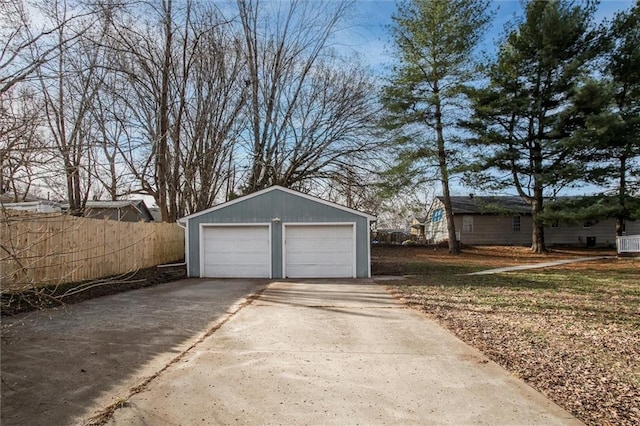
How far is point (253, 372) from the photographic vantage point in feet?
13.2

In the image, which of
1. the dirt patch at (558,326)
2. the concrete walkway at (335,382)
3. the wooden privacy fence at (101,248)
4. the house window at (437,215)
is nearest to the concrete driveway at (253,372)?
the concrete walkway at (335,382)

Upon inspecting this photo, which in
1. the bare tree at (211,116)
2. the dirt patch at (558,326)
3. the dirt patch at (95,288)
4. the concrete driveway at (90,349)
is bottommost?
the dirt patch at (558,326)

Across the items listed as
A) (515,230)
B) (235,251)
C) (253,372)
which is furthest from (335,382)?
(515,230)

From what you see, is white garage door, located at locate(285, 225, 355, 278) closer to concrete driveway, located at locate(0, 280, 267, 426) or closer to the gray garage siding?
the gray garage siding

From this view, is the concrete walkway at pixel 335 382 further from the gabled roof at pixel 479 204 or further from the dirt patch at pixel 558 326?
the gabled roof at pixel 479 204

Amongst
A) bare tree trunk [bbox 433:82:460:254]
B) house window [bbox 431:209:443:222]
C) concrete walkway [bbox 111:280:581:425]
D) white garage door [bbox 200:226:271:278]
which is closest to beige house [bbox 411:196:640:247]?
house window [bbox 431:209:443:222]

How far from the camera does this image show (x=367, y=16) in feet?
64.9

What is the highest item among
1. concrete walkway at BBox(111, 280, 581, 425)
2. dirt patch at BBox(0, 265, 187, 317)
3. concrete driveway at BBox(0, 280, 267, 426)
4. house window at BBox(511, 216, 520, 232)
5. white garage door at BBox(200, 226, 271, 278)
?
house window at BBox(511, 216, 520, 232)

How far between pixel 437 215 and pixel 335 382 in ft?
98.0

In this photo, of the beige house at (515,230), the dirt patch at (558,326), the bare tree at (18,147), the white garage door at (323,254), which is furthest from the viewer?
the beige house at (515,230)

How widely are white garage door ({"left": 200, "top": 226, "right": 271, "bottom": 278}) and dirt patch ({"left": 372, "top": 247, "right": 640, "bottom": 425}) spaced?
4166 mm

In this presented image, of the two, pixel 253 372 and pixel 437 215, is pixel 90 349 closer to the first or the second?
pixel 253 372

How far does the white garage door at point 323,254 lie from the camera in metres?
12.8

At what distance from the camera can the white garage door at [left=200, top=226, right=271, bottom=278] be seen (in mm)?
12906
